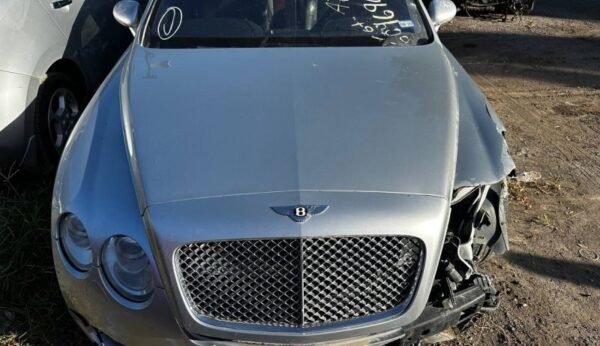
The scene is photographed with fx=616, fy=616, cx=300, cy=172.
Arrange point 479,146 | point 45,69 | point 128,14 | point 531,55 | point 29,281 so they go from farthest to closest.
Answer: point 531,55 < point 45,69 < point 128,14 < point 29,281 < point 479,146

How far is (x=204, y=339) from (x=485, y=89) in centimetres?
497

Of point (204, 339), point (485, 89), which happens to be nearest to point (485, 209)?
point (204, 339)

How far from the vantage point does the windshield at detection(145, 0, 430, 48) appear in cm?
352

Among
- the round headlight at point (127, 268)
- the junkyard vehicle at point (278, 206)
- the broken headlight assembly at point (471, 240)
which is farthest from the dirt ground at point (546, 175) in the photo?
the round headlight at point (127, 268)

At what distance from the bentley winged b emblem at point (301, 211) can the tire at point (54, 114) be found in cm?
269

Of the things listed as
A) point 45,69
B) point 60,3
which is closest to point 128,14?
point 45,69

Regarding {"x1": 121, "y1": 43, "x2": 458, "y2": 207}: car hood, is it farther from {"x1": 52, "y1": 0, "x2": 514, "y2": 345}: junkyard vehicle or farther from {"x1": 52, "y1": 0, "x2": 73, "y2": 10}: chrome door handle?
{"x1": 52, "y1": 0, "x2": 73, "y2": 10}: chrome door handle

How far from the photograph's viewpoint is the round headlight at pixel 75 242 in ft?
8.23

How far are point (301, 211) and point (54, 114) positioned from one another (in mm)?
2992

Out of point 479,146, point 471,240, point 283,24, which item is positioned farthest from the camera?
point 283,24

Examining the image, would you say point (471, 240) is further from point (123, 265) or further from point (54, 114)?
point (54, 114)

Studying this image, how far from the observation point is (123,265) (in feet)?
8.05

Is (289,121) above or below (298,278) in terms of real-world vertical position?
above

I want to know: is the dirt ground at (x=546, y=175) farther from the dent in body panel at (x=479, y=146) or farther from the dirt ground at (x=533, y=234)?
the dent in body panel at (x=479, y=146)
